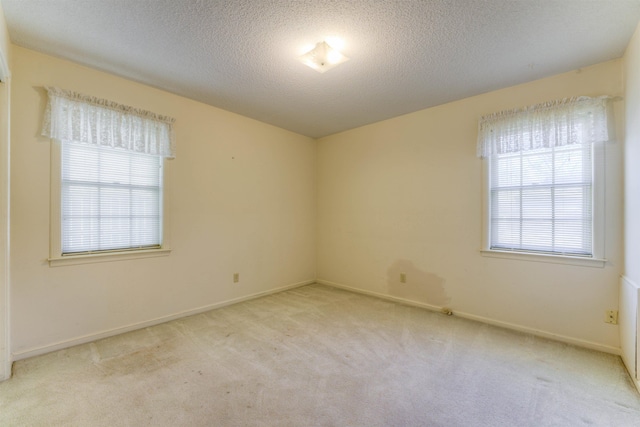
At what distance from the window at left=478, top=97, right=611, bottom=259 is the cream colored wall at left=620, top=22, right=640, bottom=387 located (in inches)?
7.4

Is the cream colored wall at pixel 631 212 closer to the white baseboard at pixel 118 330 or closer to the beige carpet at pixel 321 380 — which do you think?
the beige carpet at pixel 321 380

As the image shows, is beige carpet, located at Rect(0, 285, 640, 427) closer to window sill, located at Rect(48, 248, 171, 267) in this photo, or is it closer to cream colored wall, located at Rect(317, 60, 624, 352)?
cream colored wall, located at Rect(317, 60, 624, 352)

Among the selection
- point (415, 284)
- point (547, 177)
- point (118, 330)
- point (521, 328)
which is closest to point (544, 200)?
point (547, 177)

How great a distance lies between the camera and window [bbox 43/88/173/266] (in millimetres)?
2469

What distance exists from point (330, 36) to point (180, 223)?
8.34ft

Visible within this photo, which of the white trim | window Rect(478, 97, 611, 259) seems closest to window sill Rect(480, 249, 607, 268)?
window Rect(478, 97, 611, 259)

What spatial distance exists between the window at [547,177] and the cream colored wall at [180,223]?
9.24 feet

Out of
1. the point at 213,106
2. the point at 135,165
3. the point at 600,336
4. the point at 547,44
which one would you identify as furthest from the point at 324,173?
the point at 600,336

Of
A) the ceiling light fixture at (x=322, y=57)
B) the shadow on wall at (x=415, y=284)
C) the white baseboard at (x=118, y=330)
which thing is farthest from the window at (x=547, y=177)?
the white baseboard at (x=118, y=330)

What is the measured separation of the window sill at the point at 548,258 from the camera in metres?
2.51

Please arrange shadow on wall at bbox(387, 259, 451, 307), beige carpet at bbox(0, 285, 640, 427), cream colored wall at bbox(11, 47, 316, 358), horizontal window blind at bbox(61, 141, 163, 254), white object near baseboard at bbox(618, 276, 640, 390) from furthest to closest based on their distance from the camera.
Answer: shadow on wall at bbox(387, 259, 451, 307)
horizontal window blind at bbox(61, 141, 163, 254)
cream colored wall at bbox(11, 47, 316, 358)
white object near baseboard at bbox(618, 276, 640, 390)
beige carpet at bbox(0, 285, 640, 427)

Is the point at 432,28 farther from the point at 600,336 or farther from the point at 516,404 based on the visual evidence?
the point at 600,336

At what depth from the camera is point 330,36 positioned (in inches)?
84.8

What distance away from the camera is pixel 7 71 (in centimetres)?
198
